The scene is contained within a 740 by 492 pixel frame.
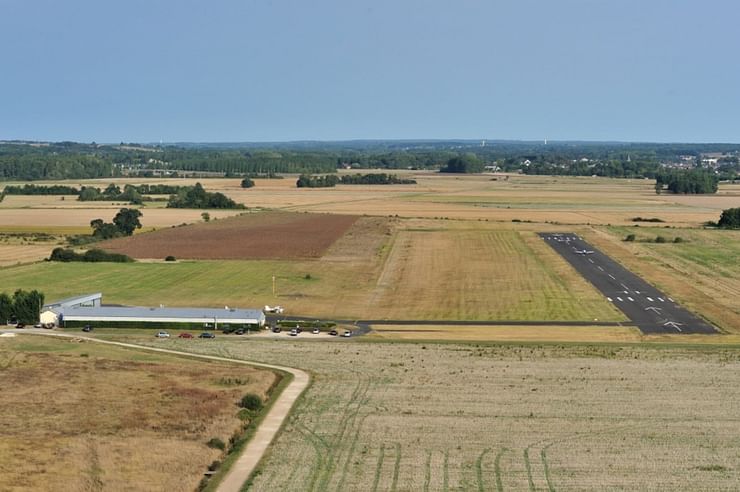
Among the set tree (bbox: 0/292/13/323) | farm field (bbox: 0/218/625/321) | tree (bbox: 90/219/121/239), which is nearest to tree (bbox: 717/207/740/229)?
farm field (bbox: 0/218/625/321)

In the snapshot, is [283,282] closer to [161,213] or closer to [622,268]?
[622,268]

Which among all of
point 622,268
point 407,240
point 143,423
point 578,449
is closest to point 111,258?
point 407,240

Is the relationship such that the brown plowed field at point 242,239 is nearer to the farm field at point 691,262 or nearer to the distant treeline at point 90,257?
the distant treeline at point 90,257

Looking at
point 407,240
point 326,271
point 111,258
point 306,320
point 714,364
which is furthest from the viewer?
point 407,240

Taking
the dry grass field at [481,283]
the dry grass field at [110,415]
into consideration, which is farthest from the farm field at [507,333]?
the dry grass field at [110,415]

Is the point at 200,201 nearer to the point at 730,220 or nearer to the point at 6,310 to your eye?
the point at 730,220

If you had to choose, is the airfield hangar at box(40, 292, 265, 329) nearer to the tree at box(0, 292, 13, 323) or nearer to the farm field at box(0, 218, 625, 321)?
the tree at box(0, 292, 13, 323)

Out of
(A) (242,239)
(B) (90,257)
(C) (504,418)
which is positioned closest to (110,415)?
(C) (504,418)
